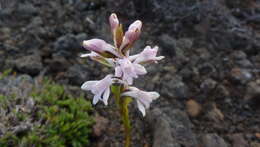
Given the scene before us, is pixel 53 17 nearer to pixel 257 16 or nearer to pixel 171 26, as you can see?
pixel 171 26

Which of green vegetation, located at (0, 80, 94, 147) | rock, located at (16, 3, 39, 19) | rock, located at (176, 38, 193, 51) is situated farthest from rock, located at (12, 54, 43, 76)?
rock, located at (176, 38, 193, 51)

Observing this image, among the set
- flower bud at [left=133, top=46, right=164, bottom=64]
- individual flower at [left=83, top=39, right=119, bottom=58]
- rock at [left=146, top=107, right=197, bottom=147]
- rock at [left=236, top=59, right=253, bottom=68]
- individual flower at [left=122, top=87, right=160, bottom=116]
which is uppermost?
individual flower at [left=83, top=39, right=119, bottom=58]

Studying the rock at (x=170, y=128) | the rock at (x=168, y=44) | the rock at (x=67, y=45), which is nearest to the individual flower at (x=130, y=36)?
the rock at (x=170, y=128)

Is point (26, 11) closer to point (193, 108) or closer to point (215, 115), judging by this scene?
point (193, 108)

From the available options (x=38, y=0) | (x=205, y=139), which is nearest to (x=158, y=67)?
(x=205, y=139)

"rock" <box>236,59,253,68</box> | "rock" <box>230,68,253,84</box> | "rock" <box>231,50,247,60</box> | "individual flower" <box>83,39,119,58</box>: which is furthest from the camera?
"rock" <box>231,50,247,60</box>

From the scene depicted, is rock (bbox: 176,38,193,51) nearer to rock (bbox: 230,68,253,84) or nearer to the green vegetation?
rock (bbox: 230,68,253,84)
